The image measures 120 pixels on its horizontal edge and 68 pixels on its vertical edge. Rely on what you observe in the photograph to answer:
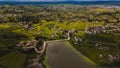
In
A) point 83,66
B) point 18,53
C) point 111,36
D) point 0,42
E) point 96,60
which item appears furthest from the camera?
point 111,36

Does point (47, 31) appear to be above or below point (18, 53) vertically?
below

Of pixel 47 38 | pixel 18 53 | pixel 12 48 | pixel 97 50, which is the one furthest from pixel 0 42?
pixel 97 50

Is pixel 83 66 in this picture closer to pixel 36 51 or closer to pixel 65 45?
pixel 36 51

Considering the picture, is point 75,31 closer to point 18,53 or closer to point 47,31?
point 47,31

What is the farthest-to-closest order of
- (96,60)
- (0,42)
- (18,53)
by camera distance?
(0,42), (18,53), (96,60)

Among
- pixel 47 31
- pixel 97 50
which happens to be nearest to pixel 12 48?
pixel 97 50

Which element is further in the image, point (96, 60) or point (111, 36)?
point (111, 36)
